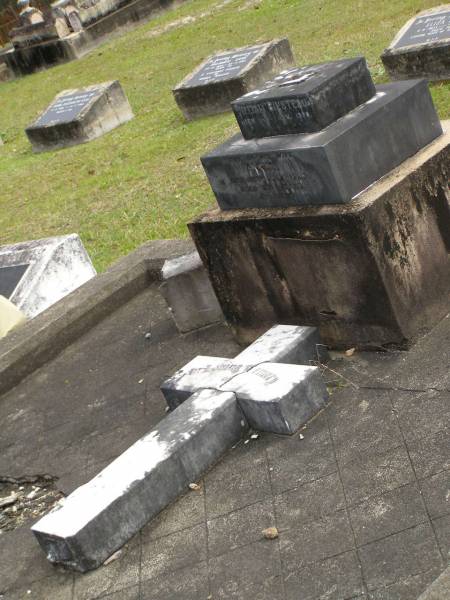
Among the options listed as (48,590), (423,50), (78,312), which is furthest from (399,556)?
(423,50)

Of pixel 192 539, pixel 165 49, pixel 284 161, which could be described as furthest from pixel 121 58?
pixel 192 539

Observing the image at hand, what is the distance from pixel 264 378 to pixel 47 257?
388 cm

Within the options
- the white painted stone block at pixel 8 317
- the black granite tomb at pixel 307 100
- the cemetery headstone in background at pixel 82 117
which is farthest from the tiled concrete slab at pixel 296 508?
the cemetery headstone in background at pixel 82 117

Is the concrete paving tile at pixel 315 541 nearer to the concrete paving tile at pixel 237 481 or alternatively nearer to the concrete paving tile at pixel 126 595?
the concrete paving tile at pixel 237 481

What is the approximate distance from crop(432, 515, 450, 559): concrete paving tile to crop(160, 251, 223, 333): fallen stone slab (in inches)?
121

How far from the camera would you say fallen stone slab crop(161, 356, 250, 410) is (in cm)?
584

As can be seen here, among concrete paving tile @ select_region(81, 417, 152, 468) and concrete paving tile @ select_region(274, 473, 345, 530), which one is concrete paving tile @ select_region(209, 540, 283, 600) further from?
concrete paving tile @ select_region(81, 417, 152, 468)

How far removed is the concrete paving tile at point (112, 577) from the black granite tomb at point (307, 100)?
2.48m

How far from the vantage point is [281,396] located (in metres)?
5.39

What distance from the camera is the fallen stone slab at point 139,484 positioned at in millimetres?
4984

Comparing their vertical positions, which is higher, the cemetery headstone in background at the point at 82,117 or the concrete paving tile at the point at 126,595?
the cemetery headstone in background at the point at 82,117

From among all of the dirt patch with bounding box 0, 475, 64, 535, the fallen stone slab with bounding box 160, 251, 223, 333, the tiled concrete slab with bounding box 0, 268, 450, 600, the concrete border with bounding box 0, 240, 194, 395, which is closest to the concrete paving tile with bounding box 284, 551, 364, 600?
the tiled concrete slab with bounding box 0, 268, 450, 600

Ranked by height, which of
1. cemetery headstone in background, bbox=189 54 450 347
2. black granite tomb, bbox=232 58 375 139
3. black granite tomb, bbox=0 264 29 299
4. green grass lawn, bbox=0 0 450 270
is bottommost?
green grass lawn, bbox=0 0 450 270

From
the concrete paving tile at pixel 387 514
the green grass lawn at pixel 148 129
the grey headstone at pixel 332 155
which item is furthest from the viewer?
the green grass lawn at pixel 148 129
